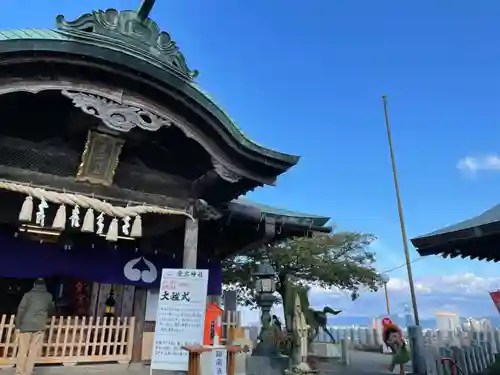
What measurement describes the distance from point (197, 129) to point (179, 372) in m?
4.02

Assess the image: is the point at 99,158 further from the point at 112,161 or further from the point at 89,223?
the point at 89,223

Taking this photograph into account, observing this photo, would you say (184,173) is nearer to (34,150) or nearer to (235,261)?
(34,150)

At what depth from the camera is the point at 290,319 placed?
1137 centimetres

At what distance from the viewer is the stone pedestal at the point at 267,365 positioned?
9273mm

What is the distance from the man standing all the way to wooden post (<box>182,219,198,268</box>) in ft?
9.19

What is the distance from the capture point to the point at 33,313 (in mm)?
7332

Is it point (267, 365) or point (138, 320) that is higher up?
point (138, 320)

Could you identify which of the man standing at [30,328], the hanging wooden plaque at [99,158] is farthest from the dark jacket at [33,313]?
the hanging wooden plaque at [99,158]

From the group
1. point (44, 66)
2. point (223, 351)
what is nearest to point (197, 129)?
point (44, 66)

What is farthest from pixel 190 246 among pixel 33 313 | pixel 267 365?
pixel 267 365

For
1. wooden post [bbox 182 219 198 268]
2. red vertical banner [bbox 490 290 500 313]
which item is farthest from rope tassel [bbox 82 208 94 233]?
red vertical banner [bbox 490 290 500 313]

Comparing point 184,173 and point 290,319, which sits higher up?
point 184,173

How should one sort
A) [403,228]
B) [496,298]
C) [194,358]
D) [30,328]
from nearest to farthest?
[194,358]
[30,328]
[496,298]
[403,228]

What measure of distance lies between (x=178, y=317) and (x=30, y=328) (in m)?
3.04
